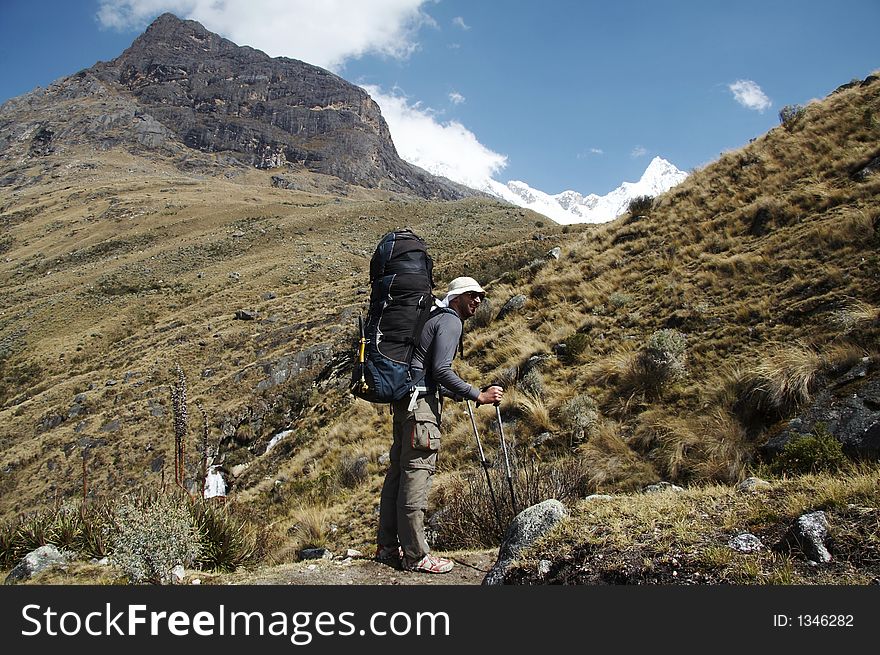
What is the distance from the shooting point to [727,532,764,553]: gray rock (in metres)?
2.60

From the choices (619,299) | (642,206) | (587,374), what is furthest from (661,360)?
(642,206)

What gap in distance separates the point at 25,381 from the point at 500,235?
4552cm

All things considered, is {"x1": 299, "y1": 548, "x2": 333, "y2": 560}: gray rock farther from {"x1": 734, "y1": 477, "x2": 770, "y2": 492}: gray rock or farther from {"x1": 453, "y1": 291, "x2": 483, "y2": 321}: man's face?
{"x1": 734, "y1": 477, "x2": 770, "y2": 492}: gray rock

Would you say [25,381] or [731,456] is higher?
[25,381]

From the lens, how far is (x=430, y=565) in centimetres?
386

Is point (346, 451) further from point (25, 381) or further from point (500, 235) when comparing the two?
point (500, 235)

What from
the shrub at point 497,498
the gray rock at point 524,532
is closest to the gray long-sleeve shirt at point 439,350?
the gray rock at point 524,532

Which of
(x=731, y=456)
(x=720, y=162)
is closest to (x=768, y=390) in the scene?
(x=731, y=456)

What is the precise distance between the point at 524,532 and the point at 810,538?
1605 mm

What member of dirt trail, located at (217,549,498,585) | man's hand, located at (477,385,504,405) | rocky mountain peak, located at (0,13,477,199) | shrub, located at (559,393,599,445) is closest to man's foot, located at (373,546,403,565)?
dirt trail, located at (217,549,498,585)

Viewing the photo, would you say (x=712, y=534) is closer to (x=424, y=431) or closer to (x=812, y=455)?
(x=812, y=455)

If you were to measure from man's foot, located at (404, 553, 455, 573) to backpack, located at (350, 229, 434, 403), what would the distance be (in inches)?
51.6

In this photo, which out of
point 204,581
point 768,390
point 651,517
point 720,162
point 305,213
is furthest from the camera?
point 305,213

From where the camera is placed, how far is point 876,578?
7.04 ft
